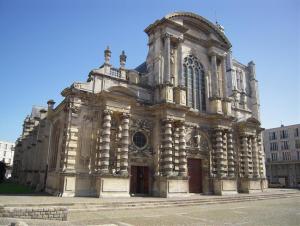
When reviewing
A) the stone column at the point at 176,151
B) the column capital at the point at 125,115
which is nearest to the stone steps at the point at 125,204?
the stone column at the point at 176,151

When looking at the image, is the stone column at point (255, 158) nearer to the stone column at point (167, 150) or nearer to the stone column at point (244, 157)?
the stone column at point (244, 157)

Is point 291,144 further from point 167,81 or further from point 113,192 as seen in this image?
point 113,192

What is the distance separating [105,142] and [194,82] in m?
11.7

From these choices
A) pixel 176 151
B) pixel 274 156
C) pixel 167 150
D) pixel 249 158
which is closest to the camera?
pixel 167 150

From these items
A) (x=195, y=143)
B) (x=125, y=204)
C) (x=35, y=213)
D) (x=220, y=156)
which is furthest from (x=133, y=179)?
(x=35, y=213)

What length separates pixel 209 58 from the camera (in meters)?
27.5

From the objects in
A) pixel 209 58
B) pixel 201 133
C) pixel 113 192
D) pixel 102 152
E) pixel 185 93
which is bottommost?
pixel 113 192

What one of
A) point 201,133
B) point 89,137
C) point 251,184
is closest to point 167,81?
point 201,133

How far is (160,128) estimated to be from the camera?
71.3ft

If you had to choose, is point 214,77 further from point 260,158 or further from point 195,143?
point 260,158

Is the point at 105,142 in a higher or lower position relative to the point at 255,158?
higher

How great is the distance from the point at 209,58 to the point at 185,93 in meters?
6.56

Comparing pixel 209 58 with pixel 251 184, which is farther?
pixel 209 58

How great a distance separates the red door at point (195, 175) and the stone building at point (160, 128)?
0.09 metres
